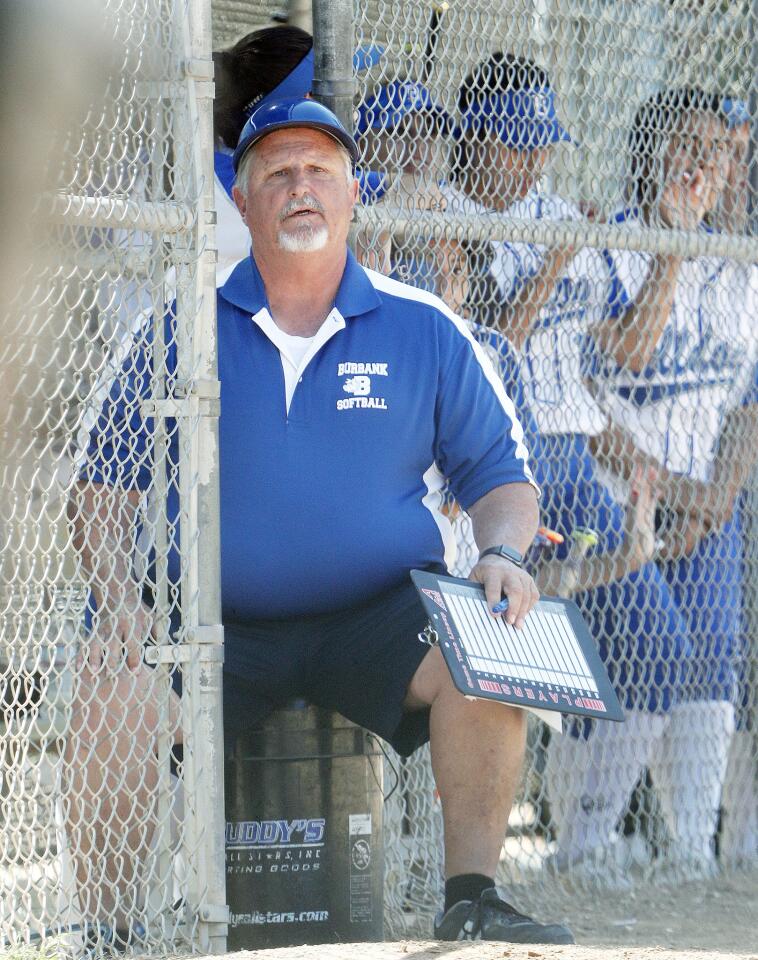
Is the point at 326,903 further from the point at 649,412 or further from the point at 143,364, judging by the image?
the point at 649,412

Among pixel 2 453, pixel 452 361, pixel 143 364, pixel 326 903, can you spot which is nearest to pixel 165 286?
pixel 143 364

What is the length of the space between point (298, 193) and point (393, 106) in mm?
703

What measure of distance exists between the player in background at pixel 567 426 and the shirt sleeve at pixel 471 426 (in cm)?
62

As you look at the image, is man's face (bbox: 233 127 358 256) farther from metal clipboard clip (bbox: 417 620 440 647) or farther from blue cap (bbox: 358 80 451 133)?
metal clipboard clip (bbox: 417 620 440 647)

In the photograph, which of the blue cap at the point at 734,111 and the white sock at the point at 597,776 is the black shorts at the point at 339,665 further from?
the blue cap at the point at 734,111

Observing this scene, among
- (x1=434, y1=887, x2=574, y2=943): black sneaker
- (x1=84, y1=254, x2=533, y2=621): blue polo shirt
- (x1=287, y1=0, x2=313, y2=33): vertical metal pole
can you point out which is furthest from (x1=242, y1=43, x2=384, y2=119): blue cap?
(x1=434, y1=887, x2=574, y2=943): black sneaker

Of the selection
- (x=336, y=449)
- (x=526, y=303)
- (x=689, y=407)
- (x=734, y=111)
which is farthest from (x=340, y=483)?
(x=734, y=111)

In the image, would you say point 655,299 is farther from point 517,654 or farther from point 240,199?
point 517,654

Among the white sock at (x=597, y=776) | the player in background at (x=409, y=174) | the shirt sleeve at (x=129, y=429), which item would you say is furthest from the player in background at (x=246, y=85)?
the white sock at (x=597, y=776)

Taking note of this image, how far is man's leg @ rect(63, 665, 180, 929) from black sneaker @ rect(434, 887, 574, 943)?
2.14 ft

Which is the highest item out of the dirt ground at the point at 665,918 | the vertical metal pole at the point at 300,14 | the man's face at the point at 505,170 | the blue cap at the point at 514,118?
the vertical metal pole at the point at 300,14

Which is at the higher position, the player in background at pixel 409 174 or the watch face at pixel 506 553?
the player in background at pixel 409 174

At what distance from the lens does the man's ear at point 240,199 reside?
3879mm

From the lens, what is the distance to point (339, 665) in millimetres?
3621
